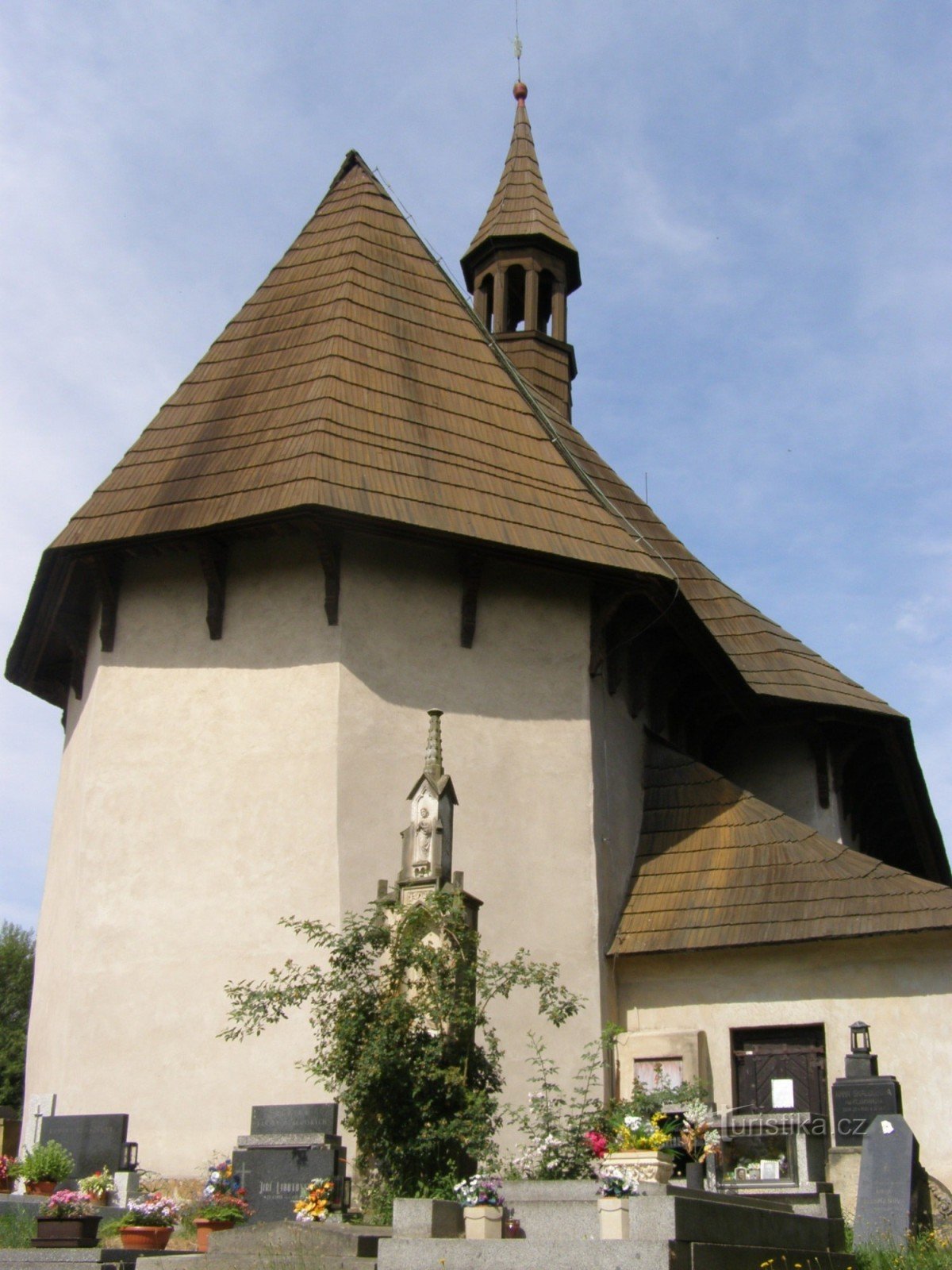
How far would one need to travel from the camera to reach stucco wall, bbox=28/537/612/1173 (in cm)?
1356

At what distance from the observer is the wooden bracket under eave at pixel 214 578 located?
1488cm

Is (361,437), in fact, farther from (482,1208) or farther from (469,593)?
(482,1208)

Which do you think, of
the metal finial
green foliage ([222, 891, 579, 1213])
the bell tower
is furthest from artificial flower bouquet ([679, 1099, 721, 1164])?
the bell tower

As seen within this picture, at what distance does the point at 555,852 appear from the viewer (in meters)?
14.9

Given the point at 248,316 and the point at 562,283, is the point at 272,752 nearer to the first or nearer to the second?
the point at 248,316

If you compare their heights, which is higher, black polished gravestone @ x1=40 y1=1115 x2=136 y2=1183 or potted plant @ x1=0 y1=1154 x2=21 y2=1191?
black polished gravestone @ x1=40 y1=1115 x2=136 y2=1183

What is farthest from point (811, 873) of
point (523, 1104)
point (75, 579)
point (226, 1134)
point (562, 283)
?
point (562, 283)

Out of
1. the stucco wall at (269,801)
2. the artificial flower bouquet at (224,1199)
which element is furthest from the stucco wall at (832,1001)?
the artificial flower bouquet at (224,1199)

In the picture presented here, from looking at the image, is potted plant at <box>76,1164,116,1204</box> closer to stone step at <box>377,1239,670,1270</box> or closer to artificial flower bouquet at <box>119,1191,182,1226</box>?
artificial flower bouquet at <box>119,1191,182,1226</box>

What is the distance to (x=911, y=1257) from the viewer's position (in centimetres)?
953

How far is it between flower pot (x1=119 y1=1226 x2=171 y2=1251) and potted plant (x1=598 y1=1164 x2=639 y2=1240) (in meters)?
3.23

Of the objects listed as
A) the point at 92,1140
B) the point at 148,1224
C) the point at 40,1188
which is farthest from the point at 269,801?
the point at 148,1224

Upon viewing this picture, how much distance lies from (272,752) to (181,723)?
3.45 feet

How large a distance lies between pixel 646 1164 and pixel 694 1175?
637 millimetres
